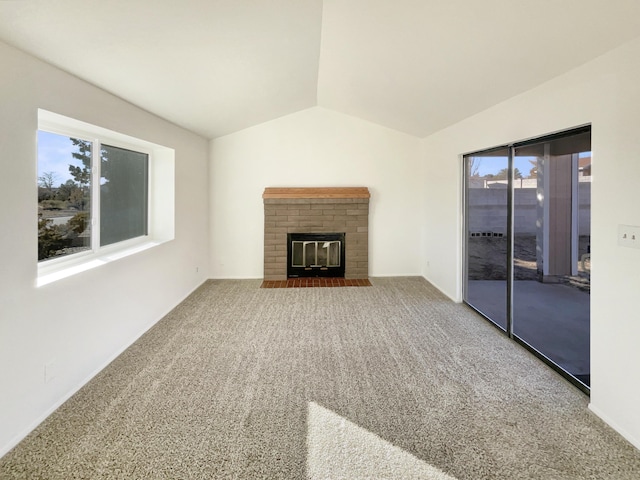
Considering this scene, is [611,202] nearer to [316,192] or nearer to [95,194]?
[95,194]

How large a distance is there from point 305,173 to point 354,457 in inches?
184

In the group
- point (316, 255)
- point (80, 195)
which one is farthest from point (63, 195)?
point (316, 255)

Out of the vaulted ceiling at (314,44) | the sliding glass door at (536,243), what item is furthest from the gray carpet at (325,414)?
the vaulted ceiling at (314,44)

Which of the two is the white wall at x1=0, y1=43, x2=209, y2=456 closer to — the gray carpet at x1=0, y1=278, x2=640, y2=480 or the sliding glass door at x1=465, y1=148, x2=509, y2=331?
the gray carpet at x1=0, y1=278, x2=640, y2=480

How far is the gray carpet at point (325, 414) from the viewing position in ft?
5.89

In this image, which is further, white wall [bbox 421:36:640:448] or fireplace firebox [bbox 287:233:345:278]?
fireplace firebox [bbox 287:233:345:278]

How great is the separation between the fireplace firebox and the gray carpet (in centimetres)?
225

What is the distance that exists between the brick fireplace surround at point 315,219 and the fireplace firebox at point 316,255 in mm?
87

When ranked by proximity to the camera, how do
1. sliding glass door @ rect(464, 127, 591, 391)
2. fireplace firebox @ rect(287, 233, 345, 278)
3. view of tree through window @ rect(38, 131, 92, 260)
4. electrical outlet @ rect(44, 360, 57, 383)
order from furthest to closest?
1. fireplace firebox @ rect(287, 233, 345, 278)
2. sliding glass door @ rect(464, 127, 591, 391)
3. view of tree through window @ rect(38, 131, 92, 260)
4. electrical outlet @ rect(44, 360, 57, 383)

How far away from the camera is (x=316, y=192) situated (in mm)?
5793

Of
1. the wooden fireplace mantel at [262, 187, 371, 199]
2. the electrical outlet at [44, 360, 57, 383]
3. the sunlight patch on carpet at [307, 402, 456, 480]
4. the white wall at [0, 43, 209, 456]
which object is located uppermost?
the wooden fireplace mantel at [262, 187, 371, 199]

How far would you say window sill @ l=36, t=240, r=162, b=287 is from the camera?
240 cm

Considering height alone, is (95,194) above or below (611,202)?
above

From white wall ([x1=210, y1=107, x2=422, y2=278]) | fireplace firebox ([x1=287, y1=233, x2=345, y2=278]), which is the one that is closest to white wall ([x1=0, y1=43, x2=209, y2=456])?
white wall ([x1=210, y1=107, x2=422, y2=278])
